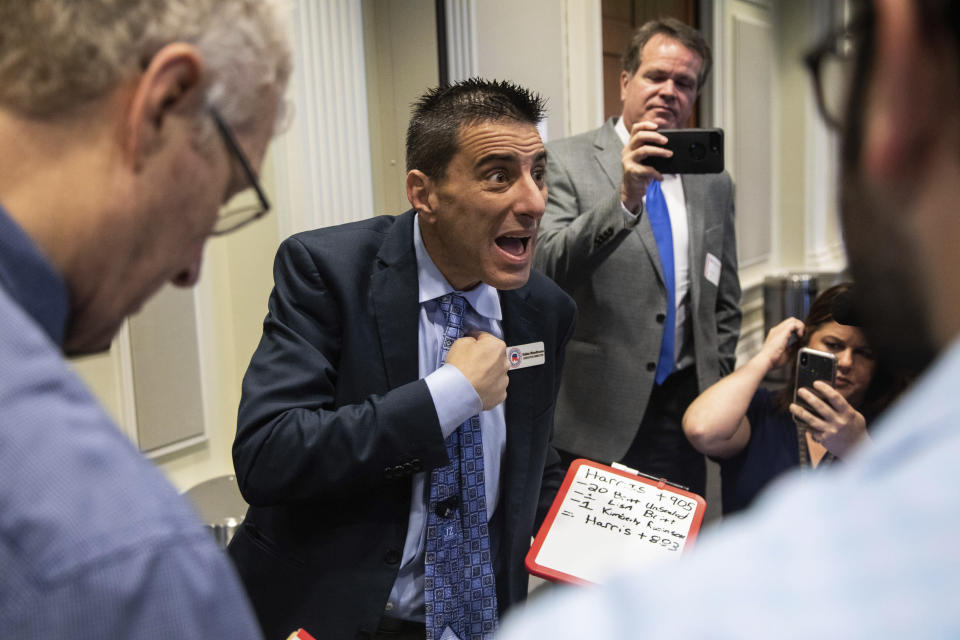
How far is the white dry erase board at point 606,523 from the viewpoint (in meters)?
1.38

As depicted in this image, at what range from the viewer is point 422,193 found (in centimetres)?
174

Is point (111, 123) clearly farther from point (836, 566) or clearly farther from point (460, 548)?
point (460, 548)

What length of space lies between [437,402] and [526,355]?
287 mm

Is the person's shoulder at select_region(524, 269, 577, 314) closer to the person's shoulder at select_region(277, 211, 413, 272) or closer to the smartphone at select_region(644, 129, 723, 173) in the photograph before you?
the person's shoulder at select_region(277, 211, 413, 272)

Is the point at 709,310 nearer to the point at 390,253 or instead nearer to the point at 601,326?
the point at 601,326

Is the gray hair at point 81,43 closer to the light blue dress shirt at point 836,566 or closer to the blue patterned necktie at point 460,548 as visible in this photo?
the light blue dress shirt at point 836,566

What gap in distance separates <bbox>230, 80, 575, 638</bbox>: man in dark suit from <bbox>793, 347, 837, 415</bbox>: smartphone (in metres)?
0.72

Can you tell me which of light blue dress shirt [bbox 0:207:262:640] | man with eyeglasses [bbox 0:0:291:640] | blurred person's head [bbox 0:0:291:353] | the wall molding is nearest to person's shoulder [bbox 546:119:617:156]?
the wall molding

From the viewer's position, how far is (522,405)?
5.43ft

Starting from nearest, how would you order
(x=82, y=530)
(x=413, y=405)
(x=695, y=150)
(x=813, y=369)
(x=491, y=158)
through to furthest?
(x=82, y=530) < (x=413, y=405) < (x=491, y=158) < (x=813, y=369) < (x=695, y=150)

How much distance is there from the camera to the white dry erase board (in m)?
1.38

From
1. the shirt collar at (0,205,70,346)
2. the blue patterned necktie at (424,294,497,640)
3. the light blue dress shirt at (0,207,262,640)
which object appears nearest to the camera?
the light blue dress shirt at (0,207,262,640)

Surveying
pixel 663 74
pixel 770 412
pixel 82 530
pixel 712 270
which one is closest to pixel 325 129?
pixel 663 74

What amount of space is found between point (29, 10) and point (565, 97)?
3.41 meters
